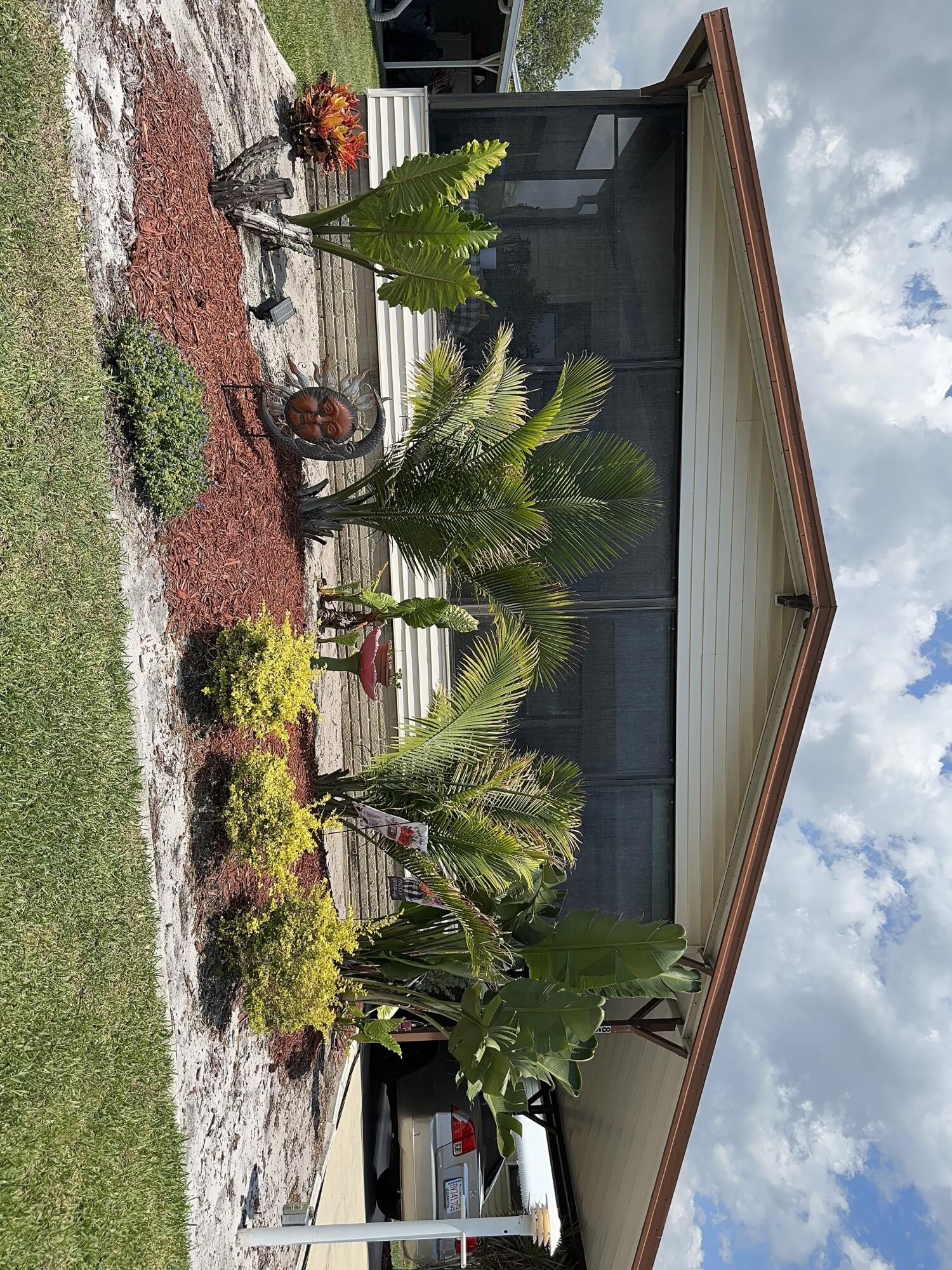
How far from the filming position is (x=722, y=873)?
841cm

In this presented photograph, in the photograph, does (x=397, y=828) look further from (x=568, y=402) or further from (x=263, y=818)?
(x=568, y=402)

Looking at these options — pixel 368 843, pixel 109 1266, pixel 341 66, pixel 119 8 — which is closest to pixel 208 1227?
pixel 109 1266

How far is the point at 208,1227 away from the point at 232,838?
2.07 metres

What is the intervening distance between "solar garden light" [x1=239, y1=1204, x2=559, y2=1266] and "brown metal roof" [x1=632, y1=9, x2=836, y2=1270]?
2.57 metres

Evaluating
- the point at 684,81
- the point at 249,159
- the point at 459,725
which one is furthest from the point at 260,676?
the point at 684,81

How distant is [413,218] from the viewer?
19.0 feet

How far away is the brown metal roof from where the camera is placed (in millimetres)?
7133

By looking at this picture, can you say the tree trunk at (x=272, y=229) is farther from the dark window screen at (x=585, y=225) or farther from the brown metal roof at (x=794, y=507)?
the brown metal roof at (x=794, y=507)

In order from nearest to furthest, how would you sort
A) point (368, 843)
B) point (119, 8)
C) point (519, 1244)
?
1. point (119, 8)
2. point (368, 843)
3. point (519, 1244)

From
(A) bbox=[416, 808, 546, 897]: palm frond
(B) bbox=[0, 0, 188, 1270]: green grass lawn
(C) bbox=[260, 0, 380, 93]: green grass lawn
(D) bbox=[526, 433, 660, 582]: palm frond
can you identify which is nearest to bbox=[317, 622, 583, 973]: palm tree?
(A) bbox=[416, 808, 546, 897]: palm frond

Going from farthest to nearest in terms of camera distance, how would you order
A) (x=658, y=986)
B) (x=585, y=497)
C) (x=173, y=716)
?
(x=585, y=497) < (x=658, y=986) < (x=173, y=716)

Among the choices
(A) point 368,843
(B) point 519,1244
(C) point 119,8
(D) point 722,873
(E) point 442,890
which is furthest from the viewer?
(B) point 519,1244

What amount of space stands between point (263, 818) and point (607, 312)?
5.77 metres

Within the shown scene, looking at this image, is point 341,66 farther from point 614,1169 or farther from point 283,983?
point 614,1169
